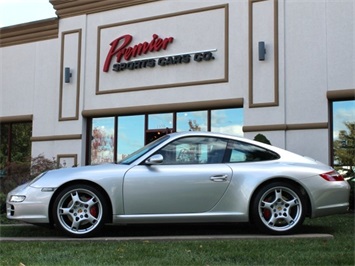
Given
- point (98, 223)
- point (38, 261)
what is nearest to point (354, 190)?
point (98, 223)

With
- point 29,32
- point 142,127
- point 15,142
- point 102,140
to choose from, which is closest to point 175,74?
point 142,127

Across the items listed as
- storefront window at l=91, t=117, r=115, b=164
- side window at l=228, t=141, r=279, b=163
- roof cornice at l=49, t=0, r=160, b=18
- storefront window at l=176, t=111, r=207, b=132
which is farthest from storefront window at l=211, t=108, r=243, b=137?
side window at l=228, t=141, r=279, b=163

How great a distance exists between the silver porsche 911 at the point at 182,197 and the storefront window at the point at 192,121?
7.51m

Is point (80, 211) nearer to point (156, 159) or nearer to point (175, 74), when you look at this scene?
point (156, 159)

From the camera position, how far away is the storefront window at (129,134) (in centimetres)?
1391

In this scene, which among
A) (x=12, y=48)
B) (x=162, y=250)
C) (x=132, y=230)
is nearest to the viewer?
(x=162, y=250)

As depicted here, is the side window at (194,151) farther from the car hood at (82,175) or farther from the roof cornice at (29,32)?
the roof cornice at (29,32)

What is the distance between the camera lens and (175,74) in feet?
42.9

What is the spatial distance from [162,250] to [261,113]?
766 centimetres

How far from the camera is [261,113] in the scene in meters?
11.6

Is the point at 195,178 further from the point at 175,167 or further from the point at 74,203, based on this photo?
the point at 74,203

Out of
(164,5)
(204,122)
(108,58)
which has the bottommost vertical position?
(204,122)

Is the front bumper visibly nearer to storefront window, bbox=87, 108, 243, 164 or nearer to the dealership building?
the dealership building

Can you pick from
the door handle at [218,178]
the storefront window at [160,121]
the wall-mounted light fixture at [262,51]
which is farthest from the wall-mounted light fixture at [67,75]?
the door handle at [218,178]
